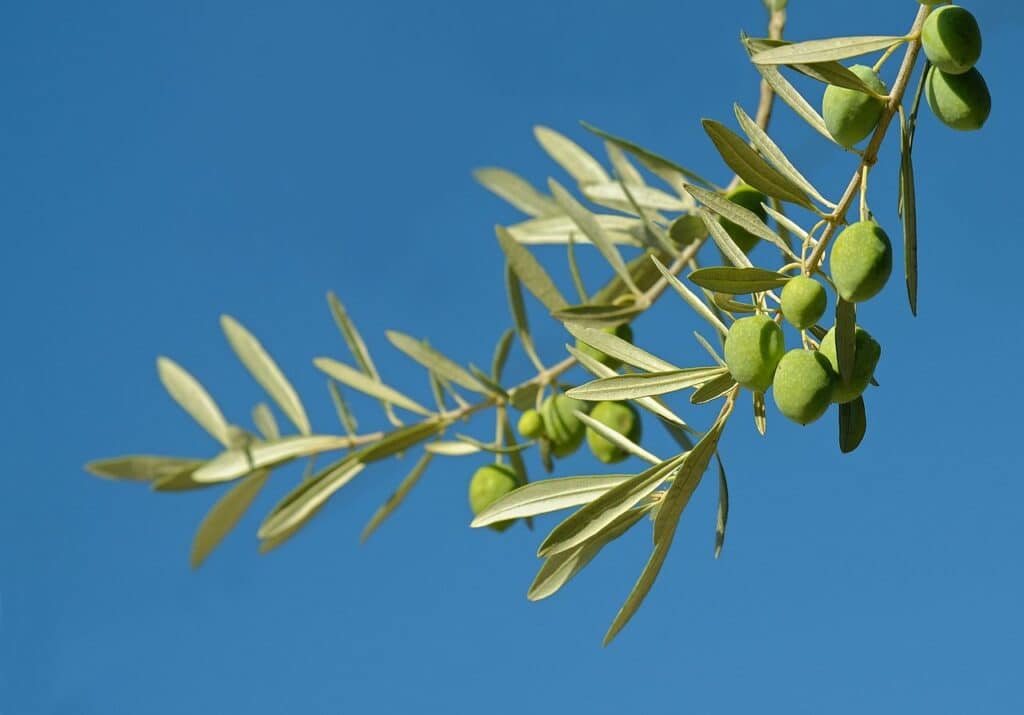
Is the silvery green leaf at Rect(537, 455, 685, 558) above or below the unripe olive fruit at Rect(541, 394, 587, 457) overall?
below

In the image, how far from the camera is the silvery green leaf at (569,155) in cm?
180

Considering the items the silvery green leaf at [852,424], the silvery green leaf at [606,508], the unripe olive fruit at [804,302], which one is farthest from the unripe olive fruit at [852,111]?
the silvery green leaf at [606,508]

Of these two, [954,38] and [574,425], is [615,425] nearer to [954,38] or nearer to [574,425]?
[574,425]

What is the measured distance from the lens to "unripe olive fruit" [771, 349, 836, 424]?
3.17 ft

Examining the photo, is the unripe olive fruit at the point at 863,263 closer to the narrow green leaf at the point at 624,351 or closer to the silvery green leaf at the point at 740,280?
the silvery green leaf at the point at 740,280

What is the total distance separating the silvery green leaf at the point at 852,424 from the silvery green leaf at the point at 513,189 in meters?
0.81

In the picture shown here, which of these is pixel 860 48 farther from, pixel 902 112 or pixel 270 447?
pixel 270 447

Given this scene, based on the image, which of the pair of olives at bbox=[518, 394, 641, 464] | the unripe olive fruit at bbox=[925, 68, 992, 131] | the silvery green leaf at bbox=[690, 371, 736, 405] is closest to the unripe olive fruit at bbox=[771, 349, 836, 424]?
the silvery green leaf at bbox=[690, 371, 736, 405]

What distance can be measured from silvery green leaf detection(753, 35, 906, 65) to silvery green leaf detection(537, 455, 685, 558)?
0.39m

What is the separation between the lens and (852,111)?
0.95 meters

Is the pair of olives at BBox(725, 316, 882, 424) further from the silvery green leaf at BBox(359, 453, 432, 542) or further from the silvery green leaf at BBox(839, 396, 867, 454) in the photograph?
the silvery green leaf at BBox(359, 453, 432, 542)

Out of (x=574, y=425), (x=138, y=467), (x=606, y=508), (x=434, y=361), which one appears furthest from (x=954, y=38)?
(x=138, y=467)

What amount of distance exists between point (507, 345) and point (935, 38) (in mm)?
896

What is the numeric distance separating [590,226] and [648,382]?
0.46m
